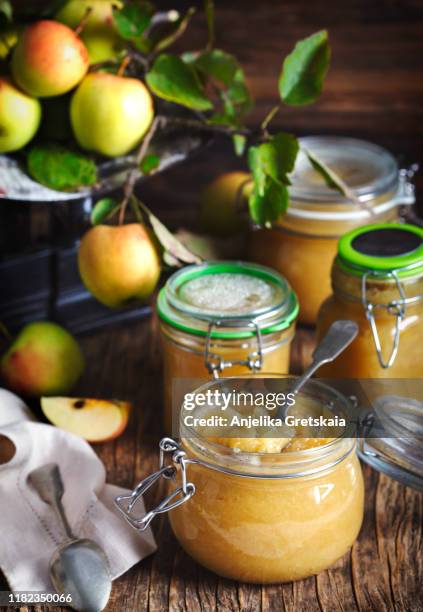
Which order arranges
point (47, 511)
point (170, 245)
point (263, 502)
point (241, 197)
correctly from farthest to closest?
point (241, 197) < point (170, 245) < point (47, 511) < point (263, 502)

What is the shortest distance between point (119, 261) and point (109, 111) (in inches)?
7.3

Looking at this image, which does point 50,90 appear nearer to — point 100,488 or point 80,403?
point 80,403

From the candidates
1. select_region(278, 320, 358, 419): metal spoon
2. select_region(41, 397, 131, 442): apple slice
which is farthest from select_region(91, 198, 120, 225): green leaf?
select_region(278, 320, 358, 419): metal spoon

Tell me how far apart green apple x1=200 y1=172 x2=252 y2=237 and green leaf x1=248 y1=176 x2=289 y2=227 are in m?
0.20

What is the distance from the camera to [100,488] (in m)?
0.88

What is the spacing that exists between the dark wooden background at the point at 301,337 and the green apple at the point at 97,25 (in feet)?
1.10

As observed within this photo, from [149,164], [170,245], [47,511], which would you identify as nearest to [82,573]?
[47,511]

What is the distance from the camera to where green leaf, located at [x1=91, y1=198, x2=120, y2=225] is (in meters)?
1.06

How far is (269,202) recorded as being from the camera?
3.50 ft

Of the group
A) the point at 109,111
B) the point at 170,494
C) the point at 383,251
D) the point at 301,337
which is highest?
the point at 109,111

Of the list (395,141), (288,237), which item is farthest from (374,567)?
(395,141)

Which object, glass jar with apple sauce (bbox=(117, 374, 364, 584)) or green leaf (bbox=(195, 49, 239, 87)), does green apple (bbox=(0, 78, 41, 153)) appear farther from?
glass jar with apple sauce (bbox=(117, 374, 364, 584))

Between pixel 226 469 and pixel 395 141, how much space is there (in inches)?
36.0

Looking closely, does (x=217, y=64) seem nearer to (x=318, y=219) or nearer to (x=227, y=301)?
(x=318, y=219)
